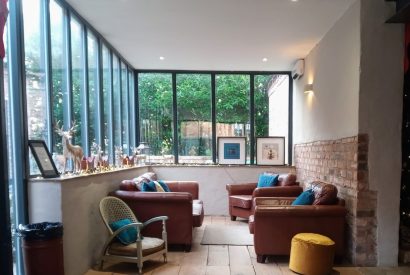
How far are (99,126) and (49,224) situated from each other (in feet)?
6.92

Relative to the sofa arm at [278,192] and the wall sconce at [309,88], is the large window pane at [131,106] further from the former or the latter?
the wall sconce at [309,88]

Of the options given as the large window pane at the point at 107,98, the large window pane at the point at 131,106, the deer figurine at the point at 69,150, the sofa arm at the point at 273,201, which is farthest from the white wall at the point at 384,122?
the large window pane at the point at 131,106

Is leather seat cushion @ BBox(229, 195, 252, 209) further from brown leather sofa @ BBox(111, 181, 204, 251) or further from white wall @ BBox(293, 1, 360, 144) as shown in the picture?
brown leather sofa @ BBox(111, 181, 204, 251)

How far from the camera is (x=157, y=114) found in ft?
21.6

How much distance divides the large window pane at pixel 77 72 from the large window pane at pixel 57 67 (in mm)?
215

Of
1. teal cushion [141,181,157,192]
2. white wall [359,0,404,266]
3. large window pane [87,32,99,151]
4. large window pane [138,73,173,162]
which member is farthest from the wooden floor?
large window pane [138,73,173,162]

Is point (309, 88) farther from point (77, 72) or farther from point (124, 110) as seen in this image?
point (77, 72)

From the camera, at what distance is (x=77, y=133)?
155 inches

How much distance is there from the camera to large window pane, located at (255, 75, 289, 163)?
6.59m

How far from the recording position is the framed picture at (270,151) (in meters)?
6.42

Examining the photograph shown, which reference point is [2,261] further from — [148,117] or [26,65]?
[148,117]

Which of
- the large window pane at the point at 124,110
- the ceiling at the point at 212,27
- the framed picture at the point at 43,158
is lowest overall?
the framed picture at the point at 43,158

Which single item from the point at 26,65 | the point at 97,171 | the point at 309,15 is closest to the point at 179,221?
the point at 97,171

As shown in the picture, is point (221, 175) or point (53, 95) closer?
point (53, 95)
